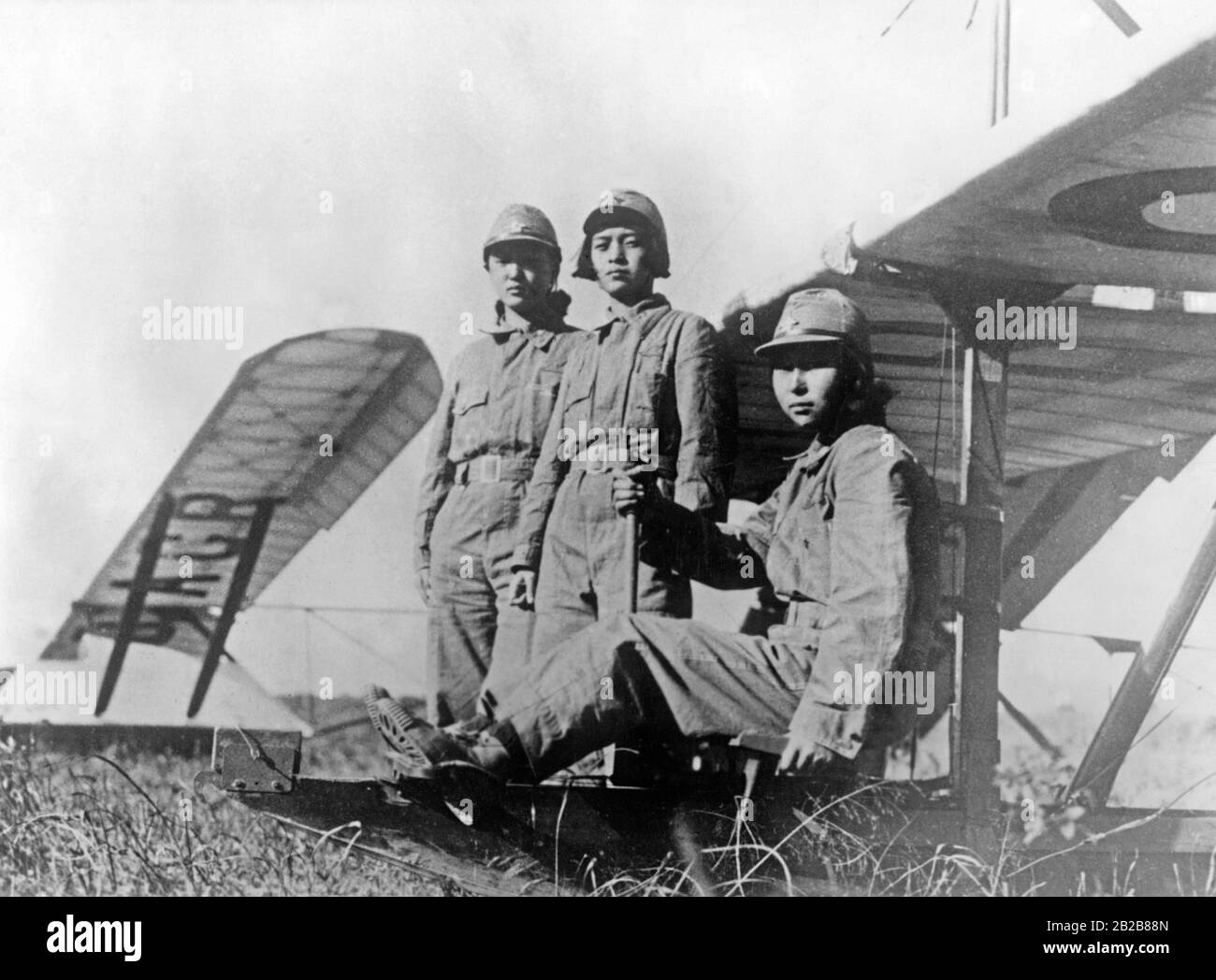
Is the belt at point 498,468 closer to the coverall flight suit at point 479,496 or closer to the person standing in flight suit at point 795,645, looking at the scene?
the coverall flight suit at point 479,496

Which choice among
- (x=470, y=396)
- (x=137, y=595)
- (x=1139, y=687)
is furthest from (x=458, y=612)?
(x=1139, y=687)

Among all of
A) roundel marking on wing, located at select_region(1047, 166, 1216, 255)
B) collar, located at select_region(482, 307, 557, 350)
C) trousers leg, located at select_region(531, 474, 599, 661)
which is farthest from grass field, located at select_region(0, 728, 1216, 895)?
roundel marking on wing, located at select_region(1047, 166, 1216, 255)

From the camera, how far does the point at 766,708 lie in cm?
538

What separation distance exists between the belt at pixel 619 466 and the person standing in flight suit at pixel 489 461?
0.85 feet

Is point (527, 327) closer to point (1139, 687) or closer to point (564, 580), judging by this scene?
point (564, 580)

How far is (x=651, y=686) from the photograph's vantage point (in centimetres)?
536

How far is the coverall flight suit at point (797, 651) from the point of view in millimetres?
5262

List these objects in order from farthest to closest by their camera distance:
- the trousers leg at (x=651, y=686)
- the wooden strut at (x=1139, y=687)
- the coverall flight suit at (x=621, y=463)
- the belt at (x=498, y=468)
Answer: the belt at (x=498, y=468) → the wooden strut at (x=1139, y=687) → the coverall flight suit at (x=621, y=463) → the trousers leg at (x=651, y=686)

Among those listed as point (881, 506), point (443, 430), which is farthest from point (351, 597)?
point (881, 506)

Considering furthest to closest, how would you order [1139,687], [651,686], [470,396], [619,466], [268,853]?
[470,396] → [1139,687] → [619,466] → [268,853] → [651,686]

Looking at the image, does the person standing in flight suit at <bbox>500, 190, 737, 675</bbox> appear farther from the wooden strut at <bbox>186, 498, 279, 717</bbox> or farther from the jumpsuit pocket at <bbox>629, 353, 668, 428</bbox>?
the wooden strut at <bbox>186, 498, 279, 717</bbox>

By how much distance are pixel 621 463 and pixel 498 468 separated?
0.53 metres

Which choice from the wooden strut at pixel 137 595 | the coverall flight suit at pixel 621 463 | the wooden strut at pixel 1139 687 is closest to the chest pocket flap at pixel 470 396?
the coverall flight suit at pixel 621 463

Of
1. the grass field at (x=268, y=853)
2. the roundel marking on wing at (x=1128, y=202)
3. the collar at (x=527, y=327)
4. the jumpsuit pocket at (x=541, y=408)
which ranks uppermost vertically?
the roundel marking on wing at (x=1128, y=202)
